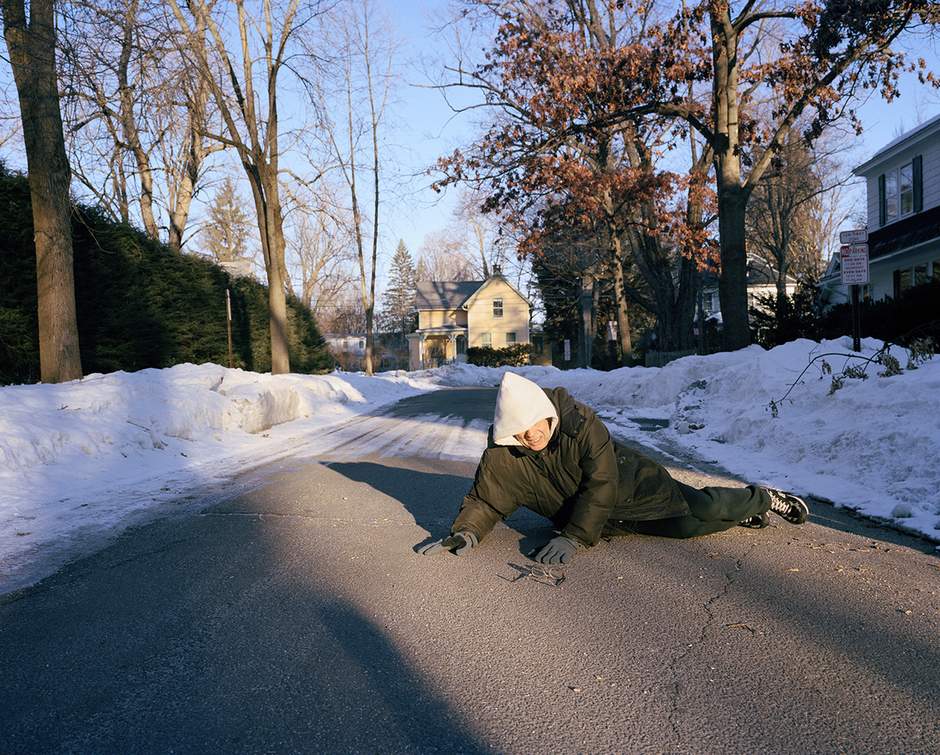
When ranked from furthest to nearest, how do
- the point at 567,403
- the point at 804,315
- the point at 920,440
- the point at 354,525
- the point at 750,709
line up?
the point at 804,315 → the point at 920,440 → the point at 354,525 → the point at 567,403 → the point at 750,709

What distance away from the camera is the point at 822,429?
26.1 ft

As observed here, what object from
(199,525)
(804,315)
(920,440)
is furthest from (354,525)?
(804,315)

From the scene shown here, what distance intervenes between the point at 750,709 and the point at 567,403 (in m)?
2.30

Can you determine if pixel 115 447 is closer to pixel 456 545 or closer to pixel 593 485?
pixel 456 545

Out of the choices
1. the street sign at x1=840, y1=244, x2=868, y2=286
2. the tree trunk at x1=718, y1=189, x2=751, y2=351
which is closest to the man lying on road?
the street sign at x1=840, y1=244, x2=868, y2=286

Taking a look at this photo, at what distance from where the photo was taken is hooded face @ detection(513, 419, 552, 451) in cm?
445

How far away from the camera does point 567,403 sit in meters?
4.67

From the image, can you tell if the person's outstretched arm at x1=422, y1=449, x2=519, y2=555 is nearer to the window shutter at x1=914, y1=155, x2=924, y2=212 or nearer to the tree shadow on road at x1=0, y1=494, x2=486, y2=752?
the tree shadow on road at x1=0, y1=494, x2=486, y2=752

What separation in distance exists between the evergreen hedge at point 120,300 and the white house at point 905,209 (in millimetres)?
19282

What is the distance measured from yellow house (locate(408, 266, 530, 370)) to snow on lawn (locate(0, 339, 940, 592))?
152ft

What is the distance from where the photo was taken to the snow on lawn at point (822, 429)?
19.9ft

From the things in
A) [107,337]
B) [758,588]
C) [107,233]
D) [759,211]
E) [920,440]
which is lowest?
[758,588]

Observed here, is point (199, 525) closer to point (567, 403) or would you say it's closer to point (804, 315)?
point (567, 403)

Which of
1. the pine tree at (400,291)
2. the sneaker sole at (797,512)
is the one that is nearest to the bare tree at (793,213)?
the sneaker sole at (797,512)
